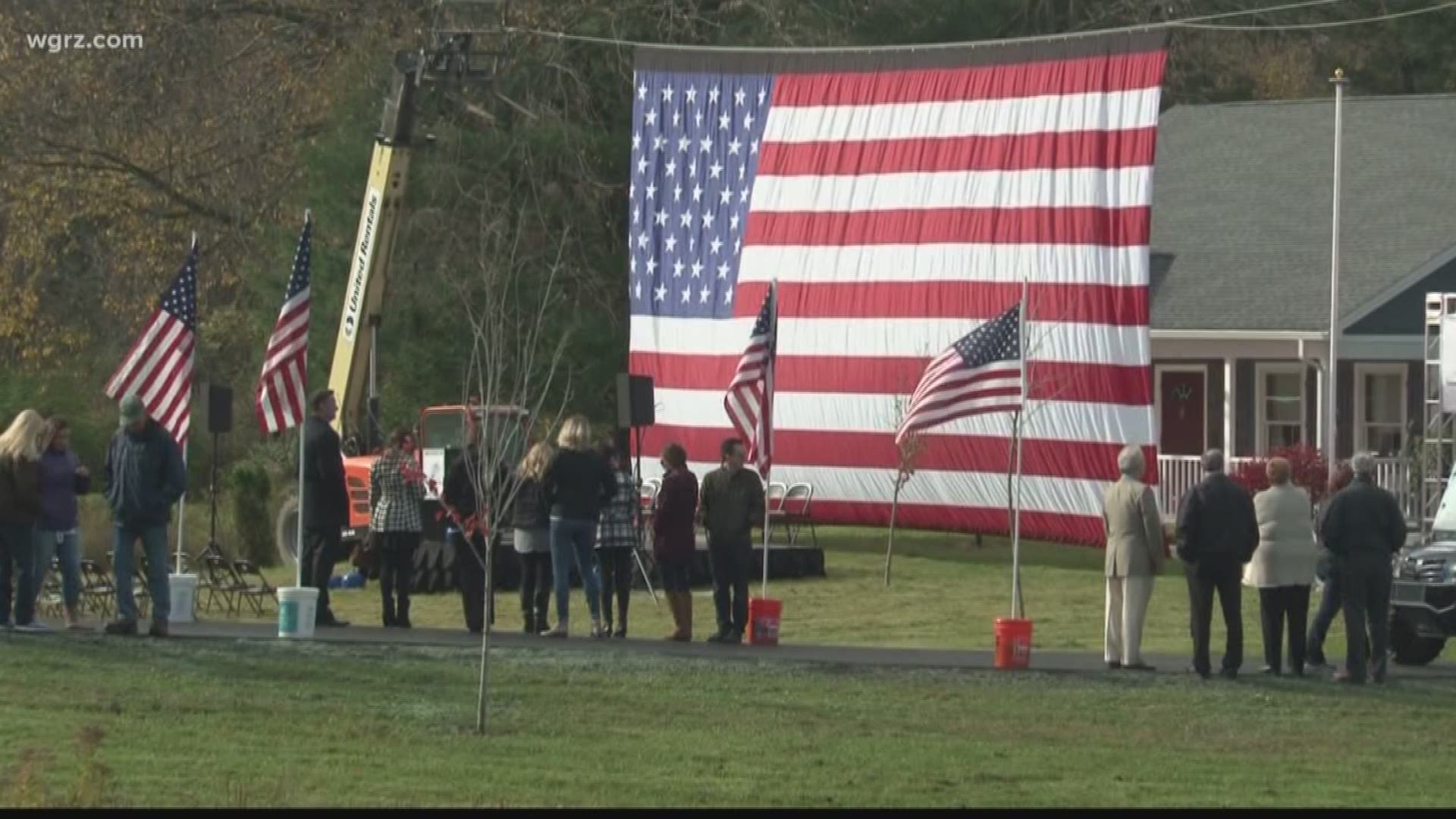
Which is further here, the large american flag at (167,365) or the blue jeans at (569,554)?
the large american flag at (167,365)

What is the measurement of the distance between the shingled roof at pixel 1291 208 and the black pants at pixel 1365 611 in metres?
18.6

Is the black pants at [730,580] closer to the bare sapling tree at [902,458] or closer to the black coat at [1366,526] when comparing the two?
the black coat at [1366,526]

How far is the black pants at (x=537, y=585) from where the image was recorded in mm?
23516

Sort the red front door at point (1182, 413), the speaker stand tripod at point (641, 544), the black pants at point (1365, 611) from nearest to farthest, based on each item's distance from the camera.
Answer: the black pants at point (1365, 611)
the speaker stand tripod at point (641, 544)
the red front door at point (1182, 413)

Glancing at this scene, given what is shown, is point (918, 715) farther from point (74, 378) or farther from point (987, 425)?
point (74, 378)

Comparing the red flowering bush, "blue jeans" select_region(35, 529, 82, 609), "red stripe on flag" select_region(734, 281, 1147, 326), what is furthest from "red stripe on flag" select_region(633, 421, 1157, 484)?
"blue jeans" select_region(35, 529, 82, 609)

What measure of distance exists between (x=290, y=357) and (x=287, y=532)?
38.1ft

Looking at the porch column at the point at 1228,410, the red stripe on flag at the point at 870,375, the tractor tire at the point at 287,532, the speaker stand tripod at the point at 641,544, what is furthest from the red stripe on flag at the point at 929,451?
the porch column at the point at 1228,410

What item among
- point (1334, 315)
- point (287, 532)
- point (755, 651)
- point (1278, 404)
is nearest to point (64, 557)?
point (755, 651)

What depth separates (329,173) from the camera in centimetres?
4184

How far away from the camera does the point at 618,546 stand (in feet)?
76.6

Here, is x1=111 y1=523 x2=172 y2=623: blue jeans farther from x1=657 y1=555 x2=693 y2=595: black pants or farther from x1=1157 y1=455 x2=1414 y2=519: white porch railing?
x1=1157 y1=455 x2=1414 y2=519: white porch railing

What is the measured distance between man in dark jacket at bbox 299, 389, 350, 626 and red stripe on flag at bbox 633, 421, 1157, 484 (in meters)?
11.3
